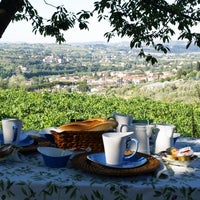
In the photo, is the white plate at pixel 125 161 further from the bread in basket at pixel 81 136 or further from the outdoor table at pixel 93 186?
the bread in basket at pixel 81 136

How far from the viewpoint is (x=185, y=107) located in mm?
8070

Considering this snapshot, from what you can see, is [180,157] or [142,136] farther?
[142,136]

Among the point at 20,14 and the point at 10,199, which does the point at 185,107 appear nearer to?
the point at 20,14

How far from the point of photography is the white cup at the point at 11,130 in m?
2.27

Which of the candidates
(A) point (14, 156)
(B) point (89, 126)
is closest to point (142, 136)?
(B) point (89, 126)

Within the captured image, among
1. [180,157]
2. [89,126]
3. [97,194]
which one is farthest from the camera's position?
[89,126]

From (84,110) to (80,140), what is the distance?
5.99 m

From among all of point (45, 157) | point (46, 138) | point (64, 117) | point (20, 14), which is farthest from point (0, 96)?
point (45, 157)

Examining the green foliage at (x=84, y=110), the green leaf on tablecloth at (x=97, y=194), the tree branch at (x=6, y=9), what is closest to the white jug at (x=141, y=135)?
the green leaf on tablecloth at (x=97, y=194)

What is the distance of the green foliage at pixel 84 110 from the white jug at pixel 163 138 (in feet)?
12.5

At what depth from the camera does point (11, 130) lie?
7.55 ft

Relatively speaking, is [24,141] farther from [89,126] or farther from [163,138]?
[163,138]

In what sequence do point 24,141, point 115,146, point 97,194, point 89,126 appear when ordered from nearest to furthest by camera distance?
point 97,194
point 115,146
point 89,126
point 24,141

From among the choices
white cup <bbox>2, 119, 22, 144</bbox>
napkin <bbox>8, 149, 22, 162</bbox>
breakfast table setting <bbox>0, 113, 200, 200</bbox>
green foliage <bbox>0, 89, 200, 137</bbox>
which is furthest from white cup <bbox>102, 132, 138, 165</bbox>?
green foliage <bbox>0, 89, 200, 137</bbox>
